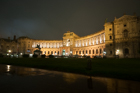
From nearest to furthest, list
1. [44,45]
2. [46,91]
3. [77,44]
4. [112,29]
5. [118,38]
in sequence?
[46,91]
[118,38]
[112,29]
[77,44]
[44,45]

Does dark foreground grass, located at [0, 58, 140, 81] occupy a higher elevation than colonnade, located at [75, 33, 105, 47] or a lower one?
lower

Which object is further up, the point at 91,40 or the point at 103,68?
the point at 91,40

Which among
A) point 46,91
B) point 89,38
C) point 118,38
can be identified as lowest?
point 46,91

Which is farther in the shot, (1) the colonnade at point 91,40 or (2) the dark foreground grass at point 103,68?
(1) the colonnade at point 91,40

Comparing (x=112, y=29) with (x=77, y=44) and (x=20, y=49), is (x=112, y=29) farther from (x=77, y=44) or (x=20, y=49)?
(x=20, y=49)

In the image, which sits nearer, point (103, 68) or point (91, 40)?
point (103, 68)

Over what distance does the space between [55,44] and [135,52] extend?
3410 inches

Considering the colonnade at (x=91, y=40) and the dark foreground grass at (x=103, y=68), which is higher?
the colonnade at (x=91, y=40)

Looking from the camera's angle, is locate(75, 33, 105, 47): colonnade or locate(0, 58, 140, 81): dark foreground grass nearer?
locate(0, 58, 140, 81): dark foreground grass

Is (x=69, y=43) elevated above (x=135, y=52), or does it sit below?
above

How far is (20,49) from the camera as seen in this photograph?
4050 inches

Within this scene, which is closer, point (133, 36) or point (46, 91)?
point (46, 91)

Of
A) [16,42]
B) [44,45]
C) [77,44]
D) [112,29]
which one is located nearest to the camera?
[112,29]

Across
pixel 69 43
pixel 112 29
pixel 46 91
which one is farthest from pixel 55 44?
pixel 46 91
